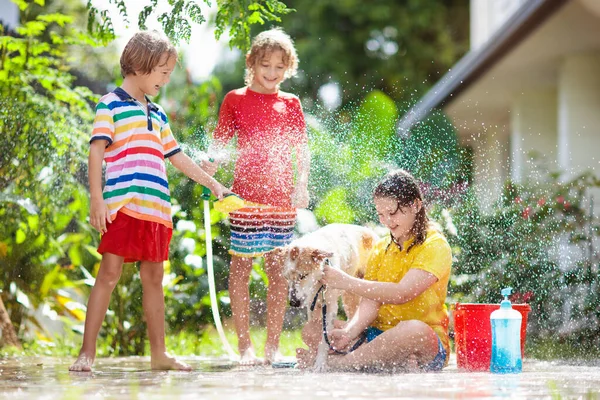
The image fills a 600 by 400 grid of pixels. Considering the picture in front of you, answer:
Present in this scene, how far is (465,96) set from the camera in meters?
15.0

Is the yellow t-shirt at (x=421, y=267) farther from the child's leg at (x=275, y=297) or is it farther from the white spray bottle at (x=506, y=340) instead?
the child's leg at (x=275, y=297)

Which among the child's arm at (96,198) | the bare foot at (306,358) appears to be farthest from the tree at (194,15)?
the bare foot at (306,358)

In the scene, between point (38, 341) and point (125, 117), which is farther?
point (38, 341)

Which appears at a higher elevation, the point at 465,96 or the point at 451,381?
the point at 465,96

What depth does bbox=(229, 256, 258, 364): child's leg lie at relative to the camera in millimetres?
5855

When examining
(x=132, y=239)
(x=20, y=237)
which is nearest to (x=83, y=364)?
(x=132, y=239)

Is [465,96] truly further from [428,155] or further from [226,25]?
[226,25]

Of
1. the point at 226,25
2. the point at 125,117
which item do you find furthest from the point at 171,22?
the point at 125,117

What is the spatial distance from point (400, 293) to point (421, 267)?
0.17 metres

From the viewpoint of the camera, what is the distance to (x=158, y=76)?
5266 millimetres

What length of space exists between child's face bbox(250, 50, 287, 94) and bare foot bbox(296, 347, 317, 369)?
165cm

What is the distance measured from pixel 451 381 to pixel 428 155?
412 centimetres

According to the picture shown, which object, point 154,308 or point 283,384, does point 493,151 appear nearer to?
point 154,308

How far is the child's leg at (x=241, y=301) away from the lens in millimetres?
5855
